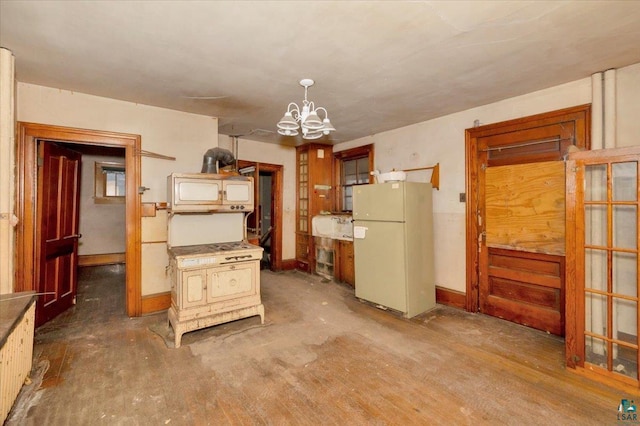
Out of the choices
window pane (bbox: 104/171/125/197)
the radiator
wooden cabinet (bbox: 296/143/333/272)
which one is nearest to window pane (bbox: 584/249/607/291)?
wooden cabinet (bbox: 296/143/333/272)

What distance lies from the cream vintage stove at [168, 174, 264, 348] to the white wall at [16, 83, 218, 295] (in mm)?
481

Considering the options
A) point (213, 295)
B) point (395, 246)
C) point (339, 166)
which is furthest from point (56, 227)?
point (339, 166)

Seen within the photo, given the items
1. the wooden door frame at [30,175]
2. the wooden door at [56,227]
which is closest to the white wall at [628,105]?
the wooden door frame at [30,175]

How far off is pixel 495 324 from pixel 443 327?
631 mm

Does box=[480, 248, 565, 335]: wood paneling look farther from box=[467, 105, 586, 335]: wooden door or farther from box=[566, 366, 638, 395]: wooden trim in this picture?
box=[566, 366, 638, 395]: wooden trim

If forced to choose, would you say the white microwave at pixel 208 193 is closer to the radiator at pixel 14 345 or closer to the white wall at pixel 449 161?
the radiator at pixel 14 345

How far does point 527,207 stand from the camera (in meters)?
3.08

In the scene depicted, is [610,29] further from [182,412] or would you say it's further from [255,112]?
[182,412]

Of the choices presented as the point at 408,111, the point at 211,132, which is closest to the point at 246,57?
the point at 211,132

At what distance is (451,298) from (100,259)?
729 cm

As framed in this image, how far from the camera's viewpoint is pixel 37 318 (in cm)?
306

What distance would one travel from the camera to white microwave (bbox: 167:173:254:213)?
9.91 feet

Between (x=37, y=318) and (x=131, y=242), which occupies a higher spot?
(x=131, y=242)

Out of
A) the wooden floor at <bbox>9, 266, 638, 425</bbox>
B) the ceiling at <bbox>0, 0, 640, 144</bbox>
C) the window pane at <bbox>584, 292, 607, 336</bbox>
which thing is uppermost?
the ceiling at <bbox>0, 0, 640, 144</bbox>
